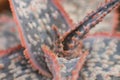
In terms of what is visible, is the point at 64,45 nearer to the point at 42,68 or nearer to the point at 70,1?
the point at 42,68

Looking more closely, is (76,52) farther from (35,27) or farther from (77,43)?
(35,27)

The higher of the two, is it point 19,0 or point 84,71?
point 19,0

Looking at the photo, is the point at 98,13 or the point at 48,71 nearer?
the point at 98,13

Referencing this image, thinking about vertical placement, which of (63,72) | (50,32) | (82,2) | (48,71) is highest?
(82,2)

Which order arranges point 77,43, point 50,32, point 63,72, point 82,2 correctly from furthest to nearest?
1. point 82,2
2. point 50,32
3. point 77,43
4. point 63,72

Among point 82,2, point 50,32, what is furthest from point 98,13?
point 82,2

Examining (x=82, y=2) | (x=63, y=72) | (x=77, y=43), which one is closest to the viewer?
(x=63, y=72)
